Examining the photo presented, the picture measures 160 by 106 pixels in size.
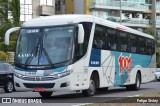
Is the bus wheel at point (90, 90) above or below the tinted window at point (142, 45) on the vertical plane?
below

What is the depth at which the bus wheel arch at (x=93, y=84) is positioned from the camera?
18.7m

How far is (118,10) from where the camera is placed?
257ft

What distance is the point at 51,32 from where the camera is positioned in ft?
57.7

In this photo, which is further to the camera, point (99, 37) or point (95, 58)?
point (99, 37)

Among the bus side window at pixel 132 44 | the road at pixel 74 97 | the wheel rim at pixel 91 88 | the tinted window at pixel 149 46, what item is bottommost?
the road at pixel 74 97

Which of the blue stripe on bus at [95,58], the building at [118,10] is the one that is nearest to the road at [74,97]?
the blue stripe on bus at [95,58]

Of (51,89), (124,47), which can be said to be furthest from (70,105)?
(124,47)

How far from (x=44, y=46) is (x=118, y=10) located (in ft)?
203

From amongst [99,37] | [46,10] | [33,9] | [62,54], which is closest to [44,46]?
[62,54]

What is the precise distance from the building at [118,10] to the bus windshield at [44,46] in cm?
5678

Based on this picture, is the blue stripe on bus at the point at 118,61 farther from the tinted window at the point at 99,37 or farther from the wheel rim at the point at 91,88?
the wheel rim at the point at 91,88

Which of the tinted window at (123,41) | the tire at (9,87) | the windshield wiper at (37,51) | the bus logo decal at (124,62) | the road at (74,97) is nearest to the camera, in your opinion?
the road at (74,97)

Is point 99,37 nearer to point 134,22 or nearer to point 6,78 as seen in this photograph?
point 6,78

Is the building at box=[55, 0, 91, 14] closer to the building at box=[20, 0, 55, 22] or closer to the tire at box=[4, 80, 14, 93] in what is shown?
the building at box=[20, 0, 55, 22]
